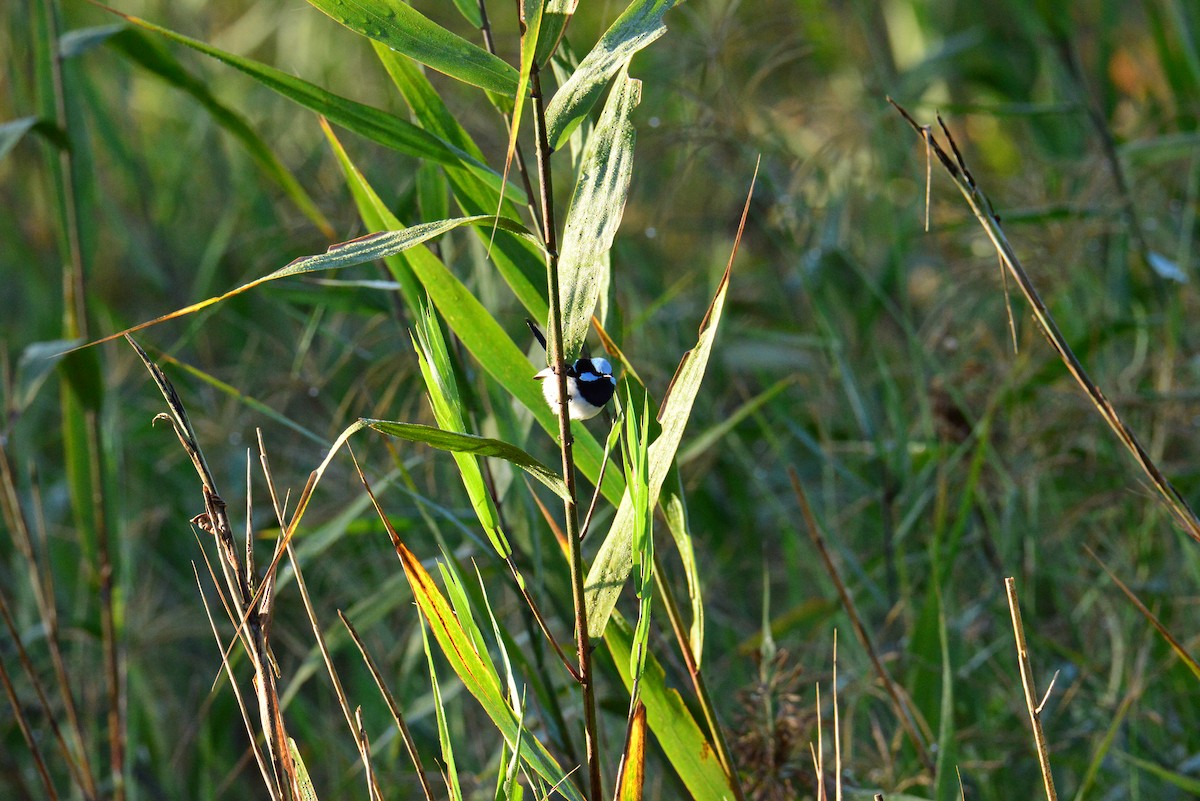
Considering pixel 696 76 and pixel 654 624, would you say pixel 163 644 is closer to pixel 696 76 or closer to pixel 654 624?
pixel 654 624

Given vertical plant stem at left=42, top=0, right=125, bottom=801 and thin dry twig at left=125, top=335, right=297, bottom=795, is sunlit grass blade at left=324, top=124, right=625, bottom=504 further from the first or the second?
vertical plant stem at left=42, top=0, right=125, bottom=801

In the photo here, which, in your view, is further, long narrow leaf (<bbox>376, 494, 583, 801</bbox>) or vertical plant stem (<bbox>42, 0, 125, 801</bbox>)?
vertical plant stem (<bbox>42, 0, 125, 801</bbox>)

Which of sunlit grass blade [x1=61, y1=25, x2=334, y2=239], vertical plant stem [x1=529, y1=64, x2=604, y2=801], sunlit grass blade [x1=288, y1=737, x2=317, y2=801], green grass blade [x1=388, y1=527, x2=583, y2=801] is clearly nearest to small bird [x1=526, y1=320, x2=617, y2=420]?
vertical plant stem [x1=529, y1=64, x2=604, y2=801]

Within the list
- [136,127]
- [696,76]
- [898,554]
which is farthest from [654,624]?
[136,127]

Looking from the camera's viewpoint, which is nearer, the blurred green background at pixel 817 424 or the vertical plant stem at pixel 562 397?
the vertical plant stem at pixel 562 397

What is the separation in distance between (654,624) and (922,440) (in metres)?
0.54

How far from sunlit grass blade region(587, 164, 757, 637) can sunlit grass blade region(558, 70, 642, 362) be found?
0.06 meters

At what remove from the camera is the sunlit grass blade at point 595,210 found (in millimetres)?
517

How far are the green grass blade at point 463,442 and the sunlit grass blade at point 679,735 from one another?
145 mm

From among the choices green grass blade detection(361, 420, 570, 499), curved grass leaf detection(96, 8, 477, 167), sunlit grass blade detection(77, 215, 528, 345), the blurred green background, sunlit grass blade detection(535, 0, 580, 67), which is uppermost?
sunlit grass blade detection(535, 0, 580, 67)

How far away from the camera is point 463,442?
0.51 metres

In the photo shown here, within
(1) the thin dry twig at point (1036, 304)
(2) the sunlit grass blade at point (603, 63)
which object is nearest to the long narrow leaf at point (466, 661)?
(2) the sunlit grass blade at point (603, 63)

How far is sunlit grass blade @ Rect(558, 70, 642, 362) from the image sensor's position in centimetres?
52

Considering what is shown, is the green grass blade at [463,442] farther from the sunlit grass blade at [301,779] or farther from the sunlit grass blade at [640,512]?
the sunlit grass blade at [301,779]
